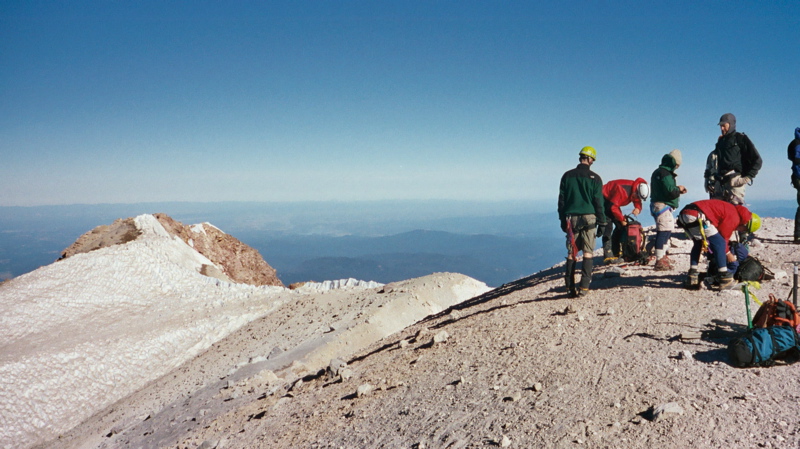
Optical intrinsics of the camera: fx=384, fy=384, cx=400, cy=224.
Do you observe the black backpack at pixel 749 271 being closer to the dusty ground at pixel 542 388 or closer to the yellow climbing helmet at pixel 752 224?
the dusty ground at pixel 542 388

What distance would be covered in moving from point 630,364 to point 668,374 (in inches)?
17.8

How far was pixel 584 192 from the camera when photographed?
8.09 metres

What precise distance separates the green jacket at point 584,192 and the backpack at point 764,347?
144 inches

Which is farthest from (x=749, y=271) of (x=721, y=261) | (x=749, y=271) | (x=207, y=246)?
(x=207, y=246)

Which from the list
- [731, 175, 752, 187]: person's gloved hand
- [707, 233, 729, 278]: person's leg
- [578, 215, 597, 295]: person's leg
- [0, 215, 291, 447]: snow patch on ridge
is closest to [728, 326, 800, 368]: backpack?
[707, 233, 729, 278]: person's leg

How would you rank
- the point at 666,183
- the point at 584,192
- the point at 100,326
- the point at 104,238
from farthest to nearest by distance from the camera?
→ the point at 104,238, the point at 100,326, the point at 666,183, the point at 584,192

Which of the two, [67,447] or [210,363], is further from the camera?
[210,363]

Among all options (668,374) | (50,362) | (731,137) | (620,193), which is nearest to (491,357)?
(668,374)

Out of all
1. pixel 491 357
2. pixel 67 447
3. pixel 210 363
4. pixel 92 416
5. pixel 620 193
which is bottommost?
pixel 92 416

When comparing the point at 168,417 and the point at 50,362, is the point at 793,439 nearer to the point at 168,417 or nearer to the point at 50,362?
the point at 168,417

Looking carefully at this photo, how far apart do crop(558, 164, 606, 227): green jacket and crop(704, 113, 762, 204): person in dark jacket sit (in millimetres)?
4426

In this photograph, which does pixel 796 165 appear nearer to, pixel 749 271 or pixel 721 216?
pixel 749 271

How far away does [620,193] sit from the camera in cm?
1038

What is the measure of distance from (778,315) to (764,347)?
100 cm
